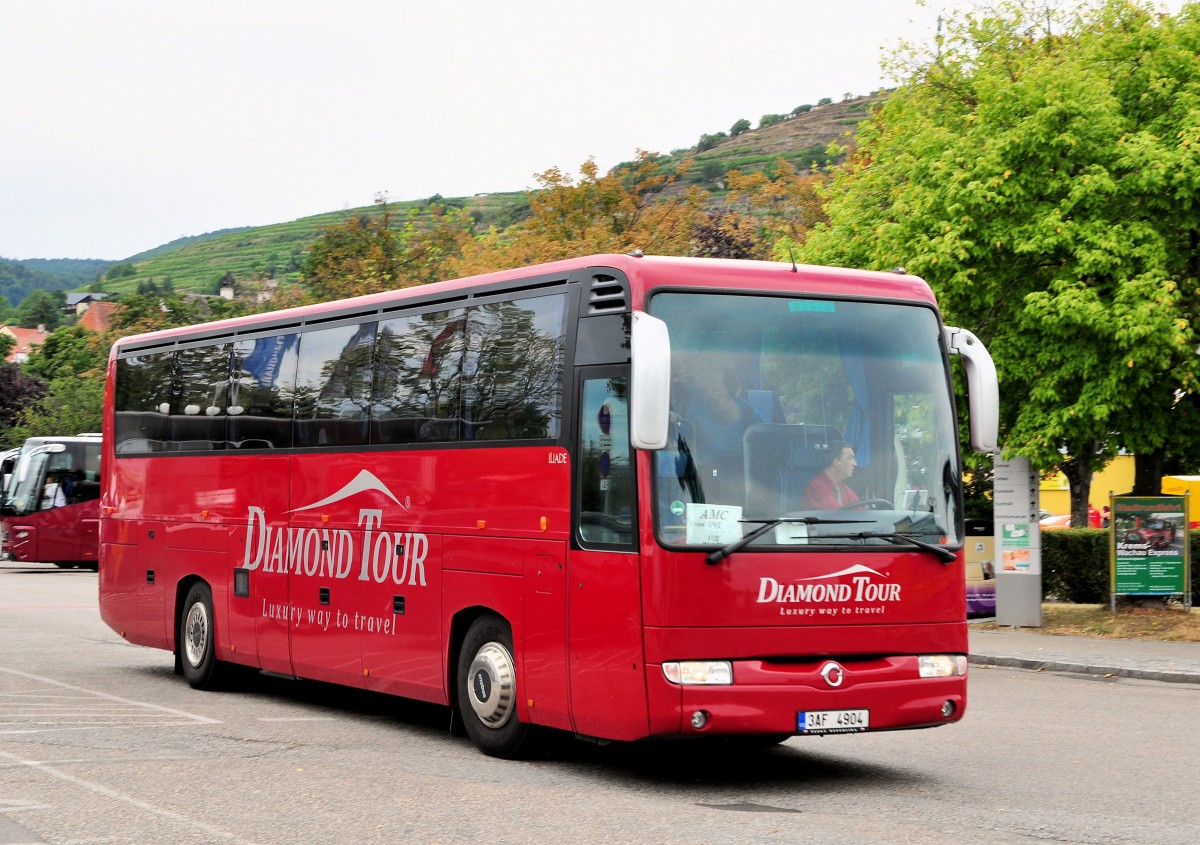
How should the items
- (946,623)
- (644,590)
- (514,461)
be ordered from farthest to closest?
(514,461) < (946,623) < (644,590)

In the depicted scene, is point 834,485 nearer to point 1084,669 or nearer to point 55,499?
point 1084,669

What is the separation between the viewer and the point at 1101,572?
25.6 metres

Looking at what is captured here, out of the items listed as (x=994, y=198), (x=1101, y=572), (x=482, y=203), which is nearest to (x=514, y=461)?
(x=994, y=198)

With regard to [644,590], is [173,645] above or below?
below

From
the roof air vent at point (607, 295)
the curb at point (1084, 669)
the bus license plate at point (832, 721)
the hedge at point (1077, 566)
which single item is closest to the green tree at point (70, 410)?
the hedge at point (1077, 566)

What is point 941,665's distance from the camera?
9.80 m

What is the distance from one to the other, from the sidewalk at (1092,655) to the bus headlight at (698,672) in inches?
374

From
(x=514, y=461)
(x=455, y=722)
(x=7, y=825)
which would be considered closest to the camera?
(x=7, y=825)

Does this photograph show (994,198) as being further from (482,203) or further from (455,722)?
(482,203)

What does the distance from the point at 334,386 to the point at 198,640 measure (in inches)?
147

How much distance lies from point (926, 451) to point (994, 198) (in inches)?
475

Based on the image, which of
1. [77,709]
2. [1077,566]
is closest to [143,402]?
[77,709]

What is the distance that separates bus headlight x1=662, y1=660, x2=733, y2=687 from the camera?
29.6ft

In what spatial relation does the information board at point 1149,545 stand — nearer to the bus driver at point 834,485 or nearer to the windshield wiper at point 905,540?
the windshield wiper at point 905,540
